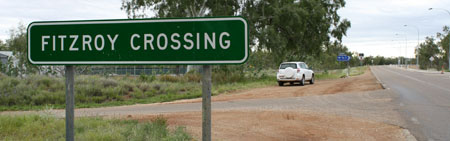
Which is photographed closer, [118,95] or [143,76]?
[118,95]

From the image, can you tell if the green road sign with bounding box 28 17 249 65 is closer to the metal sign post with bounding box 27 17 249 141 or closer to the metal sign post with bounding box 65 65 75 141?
the metal sign post with bounding box 27 17 249 141

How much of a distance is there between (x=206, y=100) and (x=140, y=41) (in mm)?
683

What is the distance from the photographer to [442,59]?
86875 millimetres

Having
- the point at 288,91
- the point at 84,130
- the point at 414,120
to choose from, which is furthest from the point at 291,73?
the point at 84,130

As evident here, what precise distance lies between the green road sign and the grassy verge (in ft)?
8.91

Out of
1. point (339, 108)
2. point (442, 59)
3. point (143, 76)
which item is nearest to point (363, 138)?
point (339, 108)

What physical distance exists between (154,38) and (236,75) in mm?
23600

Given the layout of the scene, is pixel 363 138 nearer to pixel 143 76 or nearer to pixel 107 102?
pixel 107 102

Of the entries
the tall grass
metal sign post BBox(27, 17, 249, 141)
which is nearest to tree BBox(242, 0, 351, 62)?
the tall grass

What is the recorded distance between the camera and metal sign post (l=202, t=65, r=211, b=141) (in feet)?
9.80

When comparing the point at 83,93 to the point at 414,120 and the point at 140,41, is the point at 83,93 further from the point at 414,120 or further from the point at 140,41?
the point at 140,41

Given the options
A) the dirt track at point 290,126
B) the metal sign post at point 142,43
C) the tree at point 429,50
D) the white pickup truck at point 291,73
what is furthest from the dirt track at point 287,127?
the tree at point 429,50

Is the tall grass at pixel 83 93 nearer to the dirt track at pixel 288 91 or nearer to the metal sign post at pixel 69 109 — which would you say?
the dirt track at pixel 288 91

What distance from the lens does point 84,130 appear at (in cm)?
670
